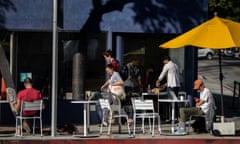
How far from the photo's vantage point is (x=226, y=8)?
135 feet

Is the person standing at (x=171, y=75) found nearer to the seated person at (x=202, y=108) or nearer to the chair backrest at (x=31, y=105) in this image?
the seated person at (x=202, y=108)

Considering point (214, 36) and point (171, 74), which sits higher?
point (214, 36)

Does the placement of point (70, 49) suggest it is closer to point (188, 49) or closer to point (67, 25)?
point (67, 25)

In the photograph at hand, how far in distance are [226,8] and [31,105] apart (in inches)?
1180

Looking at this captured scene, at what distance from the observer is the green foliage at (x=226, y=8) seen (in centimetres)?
3766

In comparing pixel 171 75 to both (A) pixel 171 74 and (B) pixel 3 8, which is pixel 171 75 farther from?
(B) pixel 3 8

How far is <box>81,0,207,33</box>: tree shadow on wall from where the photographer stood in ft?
52.2

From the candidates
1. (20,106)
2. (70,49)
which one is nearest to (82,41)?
(70,49)

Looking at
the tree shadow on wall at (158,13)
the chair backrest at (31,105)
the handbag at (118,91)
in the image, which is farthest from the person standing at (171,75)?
the chair backrest at (31,105)

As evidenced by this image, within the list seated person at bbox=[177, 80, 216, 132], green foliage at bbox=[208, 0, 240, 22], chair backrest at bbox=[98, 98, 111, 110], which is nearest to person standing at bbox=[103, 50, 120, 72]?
chair backrest at bbox=[98, 98, 111, 110]

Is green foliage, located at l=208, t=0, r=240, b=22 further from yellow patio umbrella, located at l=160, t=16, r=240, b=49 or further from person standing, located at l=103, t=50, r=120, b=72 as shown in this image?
yellow patio umbrella, located at l=160, t=16, r=240, b=49

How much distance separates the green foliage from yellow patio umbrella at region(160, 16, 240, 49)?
22.2 meters

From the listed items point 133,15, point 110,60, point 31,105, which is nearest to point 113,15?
point 133,15

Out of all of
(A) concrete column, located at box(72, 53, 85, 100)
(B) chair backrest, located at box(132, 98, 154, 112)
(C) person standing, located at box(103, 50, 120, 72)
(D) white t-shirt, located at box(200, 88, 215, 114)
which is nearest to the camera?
(B) chair backrest, located at box(132, 98, 154, 112)
